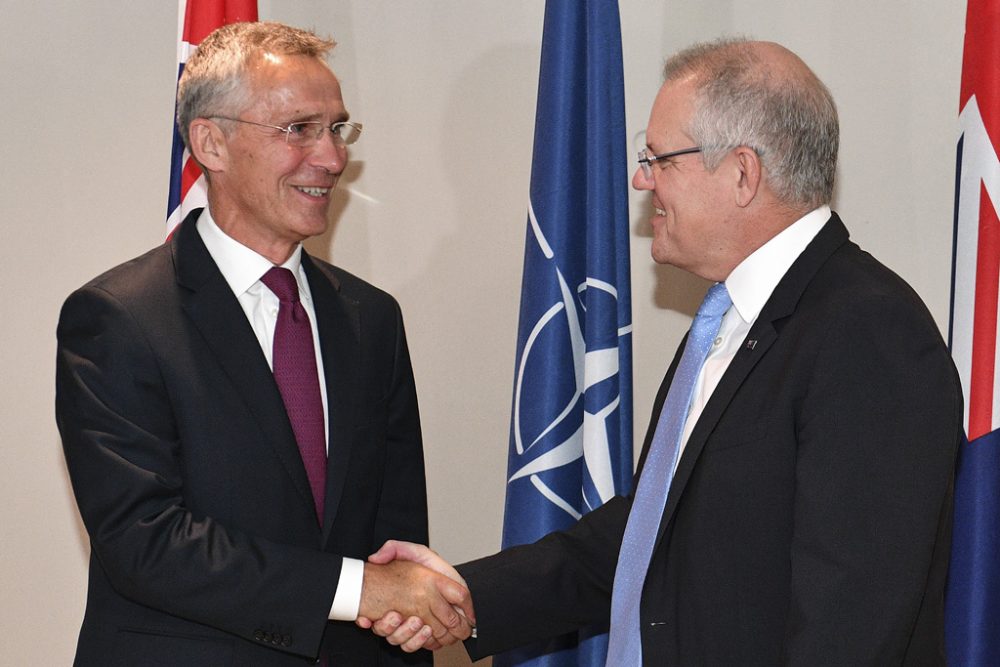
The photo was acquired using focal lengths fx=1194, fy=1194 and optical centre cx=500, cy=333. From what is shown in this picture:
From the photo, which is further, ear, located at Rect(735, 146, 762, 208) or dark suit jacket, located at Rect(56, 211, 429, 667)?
dark suit jacket, located at Rect(56, 211, 429, 667)

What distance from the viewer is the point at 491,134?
154 inches

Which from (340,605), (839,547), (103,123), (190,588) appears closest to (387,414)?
(340,605)

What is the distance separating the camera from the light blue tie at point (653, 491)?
230 cm

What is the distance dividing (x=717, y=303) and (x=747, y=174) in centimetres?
28

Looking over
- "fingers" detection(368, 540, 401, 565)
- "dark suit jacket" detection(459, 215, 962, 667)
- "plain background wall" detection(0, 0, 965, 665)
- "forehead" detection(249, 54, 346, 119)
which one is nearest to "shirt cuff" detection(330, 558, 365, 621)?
"fingers" detection(368, 540, 401, 565)

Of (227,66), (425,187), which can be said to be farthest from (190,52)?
(425,187)

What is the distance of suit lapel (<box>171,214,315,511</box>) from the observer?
2504 millimetres

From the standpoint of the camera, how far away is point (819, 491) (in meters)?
1.99

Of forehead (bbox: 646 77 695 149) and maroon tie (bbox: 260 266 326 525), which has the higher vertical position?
forehead (bbox: 646 77 695 149)

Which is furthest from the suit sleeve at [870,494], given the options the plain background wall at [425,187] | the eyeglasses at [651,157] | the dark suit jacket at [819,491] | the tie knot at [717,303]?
the plain background wall at [425,187]

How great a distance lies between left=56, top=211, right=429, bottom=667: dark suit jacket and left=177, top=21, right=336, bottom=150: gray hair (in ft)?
1.20

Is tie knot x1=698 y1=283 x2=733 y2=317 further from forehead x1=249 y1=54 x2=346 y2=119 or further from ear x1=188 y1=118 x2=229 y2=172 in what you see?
ear x1=188 y1=118 x2=229 y2=172

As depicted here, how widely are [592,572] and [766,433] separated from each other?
2.81 feet

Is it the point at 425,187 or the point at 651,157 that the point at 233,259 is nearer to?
the point at 651,157
